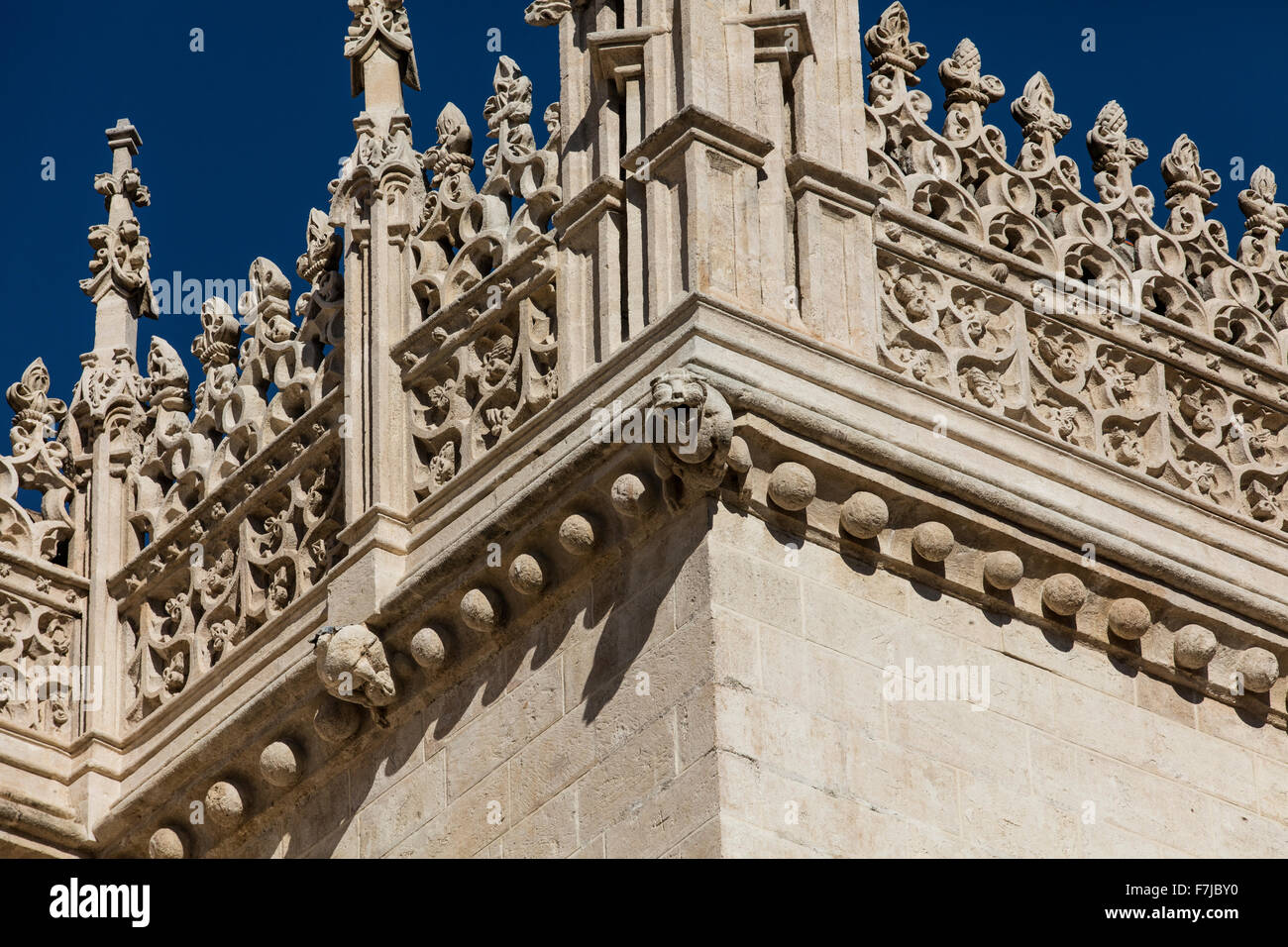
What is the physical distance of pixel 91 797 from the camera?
58.4ft

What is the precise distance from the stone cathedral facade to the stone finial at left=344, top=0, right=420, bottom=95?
3 centimetres

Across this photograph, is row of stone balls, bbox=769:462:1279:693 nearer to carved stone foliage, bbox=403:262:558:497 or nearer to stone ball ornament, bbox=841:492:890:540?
stone ball ornament, bbox=841:492:890:540

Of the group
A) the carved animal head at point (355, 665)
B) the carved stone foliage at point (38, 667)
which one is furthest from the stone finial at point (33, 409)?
the carved animal head at point (355, 665)

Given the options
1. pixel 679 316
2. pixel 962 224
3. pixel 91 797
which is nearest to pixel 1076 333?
pixel 962 224

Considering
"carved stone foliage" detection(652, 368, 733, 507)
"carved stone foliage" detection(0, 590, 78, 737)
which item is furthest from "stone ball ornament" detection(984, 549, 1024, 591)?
"carved stone foliage" detection(0, 590, 78, 737)

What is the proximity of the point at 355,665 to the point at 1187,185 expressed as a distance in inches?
182

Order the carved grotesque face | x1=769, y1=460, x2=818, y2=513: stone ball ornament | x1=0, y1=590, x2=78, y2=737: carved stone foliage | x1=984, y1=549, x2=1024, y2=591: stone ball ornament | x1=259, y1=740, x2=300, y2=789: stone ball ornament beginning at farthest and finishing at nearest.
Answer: x1=0, y1=590, x2=78, y2=737: carved stone foliage, x1=259, y1=740, x2=300, y2=789: stone ball ornament, x1=984, y1=549, x2=1024, y2=591: stone ball ornament, x1=769, y1=460, x2=818, y2=513: stone ball ornament, the carved grotesque face

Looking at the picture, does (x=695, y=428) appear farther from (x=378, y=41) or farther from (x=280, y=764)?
(x=378, y=41)

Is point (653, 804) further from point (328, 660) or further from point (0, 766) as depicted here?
point (0, 766)

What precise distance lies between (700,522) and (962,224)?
245cm

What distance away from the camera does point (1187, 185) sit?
58.5 ft

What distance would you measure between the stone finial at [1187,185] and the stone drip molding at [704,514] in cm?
237

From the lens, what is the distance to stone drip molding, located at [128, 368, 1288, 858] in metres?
15.2

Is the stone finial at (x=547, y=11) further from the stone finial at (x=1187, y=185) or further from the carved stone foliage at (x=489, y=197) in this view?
the stone finial at (x=1187, y=185)
